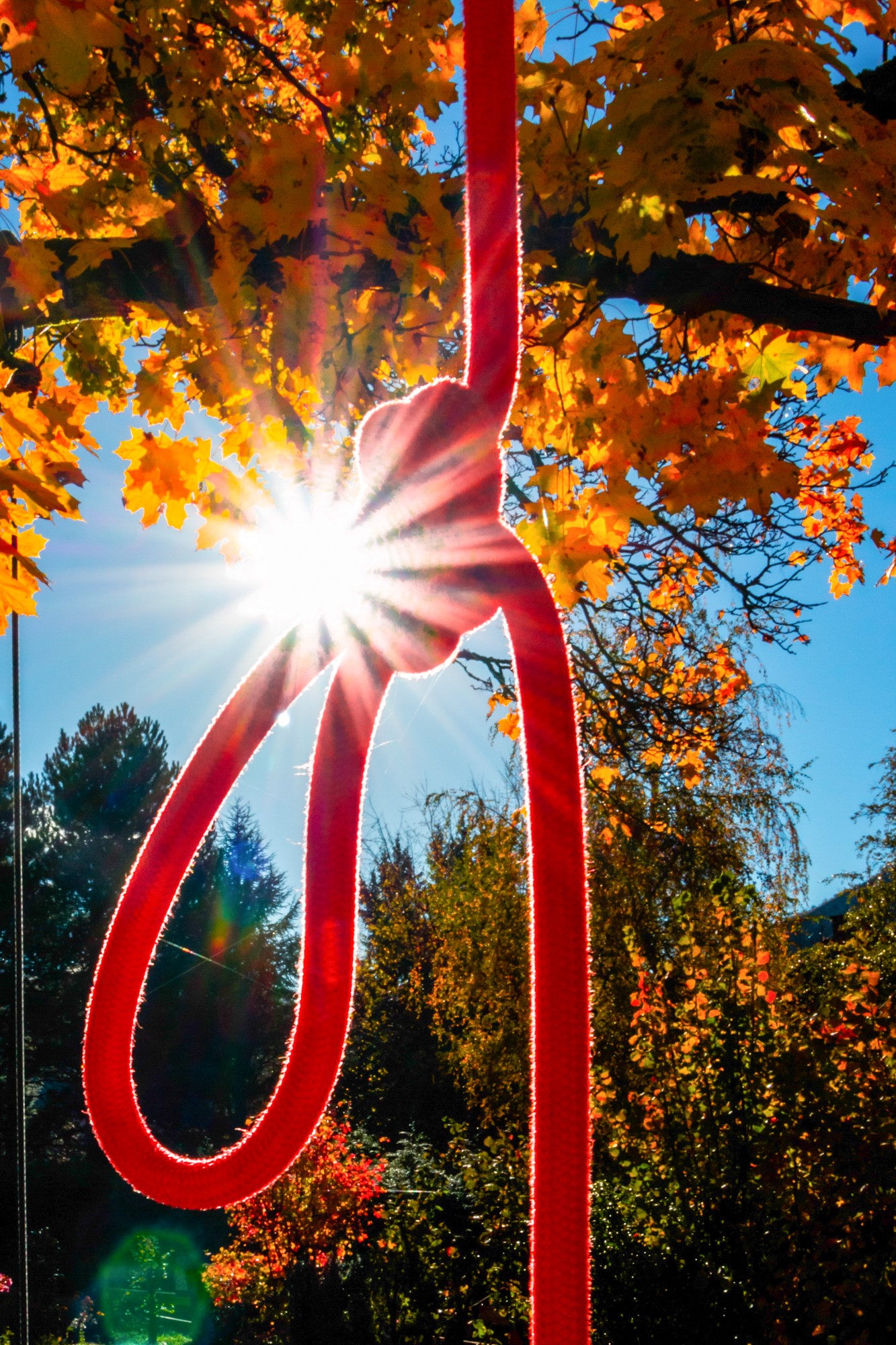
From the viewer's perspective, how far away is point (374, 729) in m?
0.49

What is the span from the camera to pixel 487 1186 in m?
4.51

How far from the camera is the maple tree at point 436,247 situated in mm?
1470

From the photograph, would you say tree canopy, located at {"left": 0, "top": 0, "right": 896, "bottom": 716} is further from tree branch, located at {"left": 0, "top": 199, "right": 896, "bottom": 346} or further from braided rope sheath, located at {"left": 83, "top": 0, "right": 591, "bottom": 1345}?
braided rope sheath, located at {"left": 83, "top": 0, "right": 591, "bottom": 1345}

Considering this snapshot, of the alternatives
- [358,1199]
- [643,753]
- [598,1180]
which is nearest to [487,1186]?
[598,1180]

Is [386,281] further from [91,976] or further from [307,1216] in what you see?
[91,976]

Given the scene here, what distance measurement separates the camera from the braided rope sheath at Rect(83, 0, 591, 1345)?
44 cm

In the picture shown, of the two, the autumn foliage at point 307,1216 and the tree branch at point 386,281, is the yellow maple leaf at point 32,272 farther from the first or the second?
the autumn foliage at point 307,1216

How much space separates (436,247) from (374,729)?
1.60m

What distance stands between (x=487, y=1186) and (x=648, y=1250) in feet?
3.08

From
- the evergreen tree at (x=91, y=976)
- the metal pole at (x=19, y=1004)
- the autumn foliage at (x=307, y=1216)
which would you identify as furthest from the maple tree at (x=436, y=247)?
the evergreen tree at (x=91, y=976)

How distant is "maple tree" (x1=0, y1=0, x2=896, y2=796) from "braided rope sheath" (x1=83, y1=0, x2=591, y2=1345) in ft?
3.47

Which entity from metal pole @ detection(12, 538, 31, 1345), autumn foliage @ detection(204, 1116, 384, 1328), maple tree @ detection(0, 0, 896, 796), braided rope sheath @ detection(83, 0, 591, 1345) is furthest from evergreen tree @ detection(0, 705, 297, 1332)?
braided rope sheath @ detection(83, 0, 591, 1345)

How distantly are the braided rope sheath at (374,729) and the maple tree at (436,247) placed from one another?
106 cm

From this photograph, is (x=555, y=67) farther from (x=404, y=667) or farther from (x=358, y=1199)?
(x=358, y=1199)
